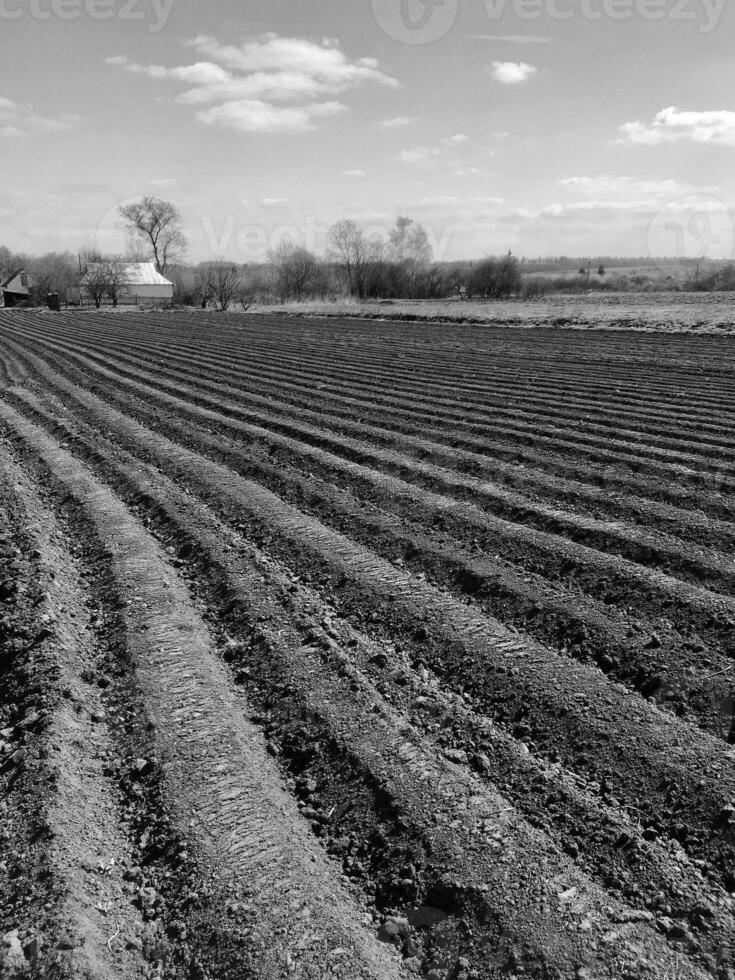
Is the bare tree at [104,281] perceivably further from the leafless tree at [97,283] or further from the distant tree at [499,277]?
the distant tree at [499,277]

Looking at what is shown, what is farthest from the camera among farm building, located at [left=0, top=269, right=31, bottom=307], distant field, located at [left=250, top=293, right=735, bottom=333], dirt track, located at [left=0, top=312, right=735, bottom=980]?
farm building, located at [left=0, top=269, right=31, bottom=307]

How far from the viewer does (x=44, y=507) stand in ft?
24.7

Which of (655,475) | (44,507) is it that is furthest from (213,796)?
(655,475)

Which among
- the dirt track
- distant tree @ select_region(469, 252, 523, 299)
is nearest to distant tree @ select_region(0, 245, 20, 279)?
distant tree @ select_region(469, 252, 523, 299)

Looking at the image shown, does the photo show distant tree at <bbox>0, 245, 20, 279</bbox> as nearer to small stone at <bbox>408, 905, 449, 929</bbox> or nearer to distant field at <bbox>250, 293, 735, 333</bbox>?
distant field at <bbox>250, 293, 735, 333</bbox>

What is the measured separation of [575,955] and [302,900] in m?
1.03

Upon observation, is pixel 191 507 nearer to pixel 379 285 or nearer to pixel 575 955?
pixel 575 955

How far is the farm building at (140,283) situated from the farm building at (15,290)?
6.37m

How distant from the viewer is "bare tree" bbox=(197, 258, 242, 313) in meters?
68.3

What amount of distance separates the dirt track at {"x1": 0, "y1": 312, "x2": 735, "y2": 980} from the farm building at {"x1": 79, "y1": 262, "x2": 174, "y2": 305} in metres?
71.2

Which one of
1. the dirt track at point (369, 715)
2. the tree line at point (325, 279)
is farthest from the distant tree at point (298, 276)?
the dirt track at point (369, 715)

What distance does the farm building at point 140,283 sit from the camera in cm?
7488

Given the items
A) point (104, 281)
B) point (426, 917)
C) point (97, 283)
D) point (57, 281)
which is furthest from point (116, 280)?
point (426, 917)

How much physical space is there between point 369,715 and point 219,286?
6976 cm
